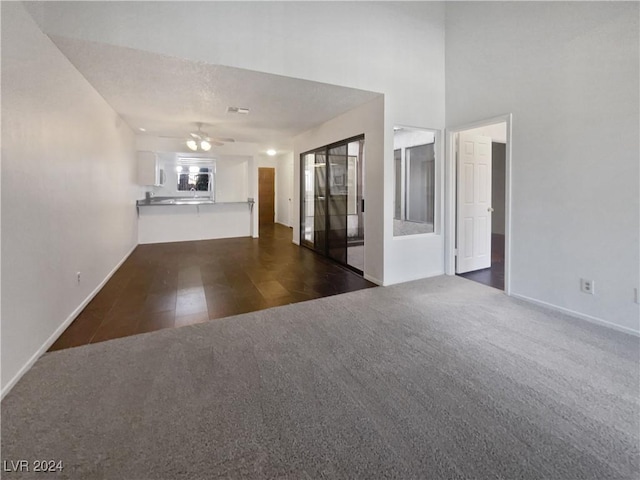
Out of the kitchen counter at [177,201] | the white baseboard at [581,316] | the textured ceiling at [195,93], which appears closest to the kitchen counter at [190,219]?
the kitchen counter at [177,201]

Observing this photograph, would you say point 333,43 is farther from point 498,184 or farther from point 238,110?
point 498,184

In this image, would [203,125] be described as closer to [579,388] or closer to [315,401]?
[315,401]

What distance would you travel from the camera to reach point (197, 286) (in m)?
3.94

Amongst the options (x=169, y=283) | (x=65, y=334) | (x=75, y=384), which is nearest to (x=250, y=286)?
(x=169, y=283)

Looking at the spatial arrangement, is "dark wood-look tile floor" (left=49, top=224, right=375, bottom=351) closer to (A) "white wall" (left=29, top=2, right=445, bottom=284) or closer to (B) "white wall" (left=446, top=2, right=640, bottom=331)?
(A) "white wall" (left=29, top=2, right=445, bottom=284)

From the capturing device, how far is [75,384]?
75.3 inches

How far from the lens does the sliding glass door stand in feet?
15.7

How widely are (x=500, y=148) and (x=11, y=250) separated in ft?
28.4

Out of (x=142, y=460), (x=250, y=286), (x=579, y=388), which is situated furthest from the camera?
(x=250, y=286)

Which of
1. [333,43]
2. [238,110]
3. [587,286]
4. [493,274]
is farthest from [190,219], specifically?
[587,286]

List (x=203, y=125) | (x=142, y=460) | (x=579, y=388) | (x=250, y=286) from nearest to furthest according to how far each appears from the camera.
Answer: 1. (x=142, y=460)
2. (x=579, y=388)
3. (x=250, y=286)
4. (x=203, y=125)

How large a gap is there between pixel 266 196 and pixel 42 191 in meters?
8.39

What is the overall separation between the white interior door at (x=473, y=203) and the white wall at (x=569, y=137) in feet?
2.66

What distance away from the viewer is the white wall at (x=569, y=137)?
2.58 meters
